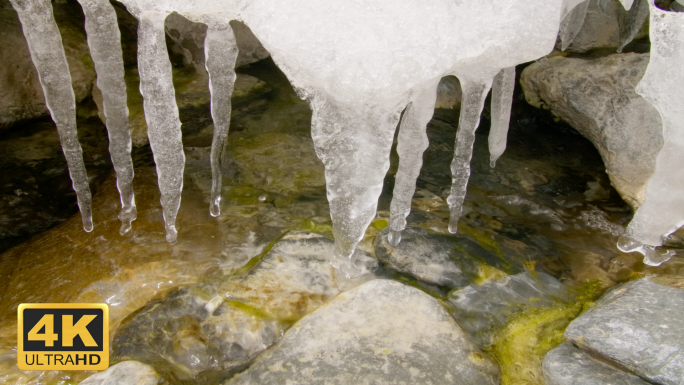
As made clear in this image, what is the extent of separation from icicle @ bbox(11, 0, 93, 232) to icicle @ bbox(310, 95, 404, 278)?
141 cm

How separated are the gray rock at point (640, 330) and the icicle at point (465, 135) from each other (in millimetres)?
966

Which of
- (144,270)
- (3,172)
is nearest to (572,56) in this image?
(144,270)

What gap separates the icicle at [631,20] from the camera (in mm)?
4578

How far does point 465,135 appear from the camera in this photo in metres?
3.02

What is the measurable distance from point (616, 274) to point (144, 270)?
2.84 m

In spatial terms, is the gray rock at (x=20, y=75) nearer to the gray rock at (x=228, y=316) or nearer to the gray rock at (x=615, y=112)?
the gray rock at (x=228, y=316)

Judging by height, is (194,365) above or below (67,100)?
below

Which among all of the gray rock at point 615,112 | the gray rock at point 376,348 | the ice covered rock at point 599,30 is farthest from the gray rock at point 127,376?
the ice covered rock at point 599,30

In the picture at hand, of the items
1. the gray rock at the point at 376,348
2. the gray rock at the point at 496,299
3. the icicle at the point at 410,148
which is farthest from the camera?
the gray rock at the point at 496,299

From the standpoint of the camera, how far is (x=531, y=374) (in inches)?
99.2

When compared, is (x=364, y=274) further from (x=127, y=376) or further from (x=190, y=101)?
(x=190, y=101)

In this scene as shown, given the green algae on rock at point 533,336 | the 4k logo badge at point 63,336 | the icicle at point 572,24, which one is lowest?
the 4k logo badge at point 63,336

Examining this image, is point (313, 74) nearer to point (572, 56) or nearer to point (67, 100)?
point (67, 100)

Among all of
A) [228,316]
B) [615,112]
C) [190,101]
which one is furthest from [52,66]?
[615,112]
